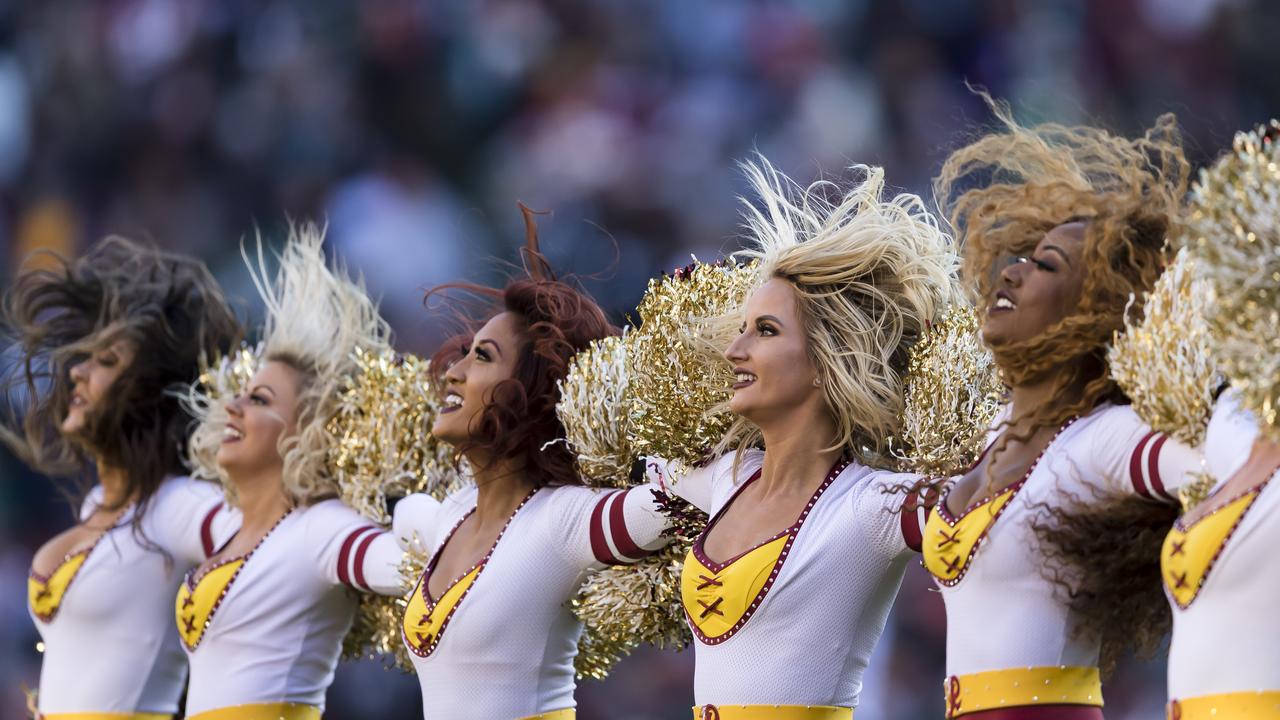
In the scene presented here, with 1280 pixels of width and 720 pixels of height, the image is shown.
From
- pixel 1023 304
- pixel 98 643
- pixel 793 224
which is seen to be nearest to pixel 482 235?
pixel 98 643

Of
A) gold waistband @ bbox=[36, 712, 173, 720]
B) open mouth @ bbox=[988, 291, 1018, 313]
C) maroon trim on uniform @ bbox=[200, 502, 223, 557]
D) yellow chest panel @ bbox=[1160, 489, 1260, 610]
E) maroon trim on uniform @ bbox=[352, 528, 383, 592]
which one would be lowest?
gold waistband @ bbox=[36, 712, 173, 720]

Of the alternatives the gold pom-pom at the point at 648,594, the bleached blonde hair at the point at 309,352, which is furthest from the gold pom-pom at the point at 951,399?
the bleached blonde hair at the point at 309,352

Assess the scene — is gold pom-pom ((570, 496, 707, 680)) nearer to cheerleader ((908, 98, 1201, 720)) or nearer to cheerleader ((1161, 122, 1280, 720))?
cheerleader ((908, 98, 1201, 720))

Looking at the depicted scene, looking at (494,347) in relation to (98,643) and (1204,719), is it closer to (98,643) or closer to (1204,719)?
(98,643)

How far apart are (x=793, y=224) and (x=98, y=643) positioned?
2.55 meters

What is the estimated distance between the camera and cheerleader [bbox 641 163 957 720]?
371 centimetres

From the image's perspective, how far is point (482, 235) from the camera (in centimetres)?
845

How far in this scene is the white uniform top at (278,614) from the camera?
4910 millimetres

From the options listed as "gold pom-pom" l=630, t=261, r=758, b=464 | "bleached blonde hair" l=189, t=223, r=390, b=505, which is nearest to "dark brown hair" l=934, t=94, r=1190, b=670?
"gold pom-pom" l=630, t=261, r=758, b=464

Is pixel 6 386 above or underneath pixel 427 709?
above

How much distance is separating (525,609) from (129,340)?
6.46 feet

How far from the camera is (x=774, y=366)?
387 cm

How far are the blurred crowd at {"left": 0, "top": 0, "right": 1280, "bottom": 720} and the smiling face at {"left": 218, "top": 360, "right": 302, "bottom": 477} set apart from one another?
2081 mm

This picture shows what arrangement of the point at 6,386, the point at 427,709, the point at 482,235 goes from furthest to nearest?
the point at 482,235
the point at 6,386
the point at 427,709
